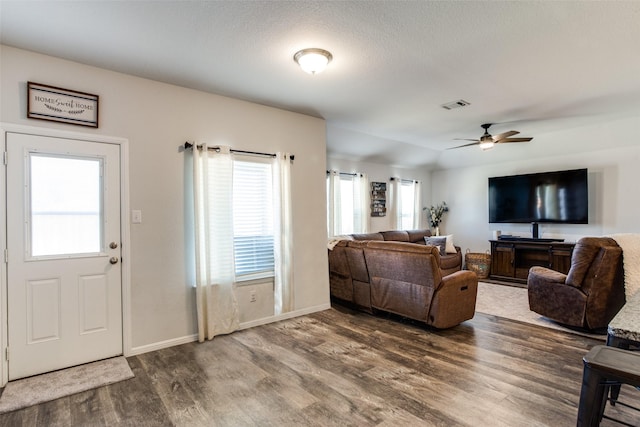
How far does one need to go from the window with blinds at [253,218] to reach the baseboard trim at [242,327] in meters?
0.53

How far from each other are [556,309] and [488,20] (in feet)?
10.4

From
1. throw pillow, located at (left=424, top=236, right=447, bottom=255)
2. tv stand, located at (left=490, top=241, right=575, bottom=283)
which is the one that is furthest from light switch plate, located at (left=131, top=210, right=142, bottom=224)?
tv stand, located at (left=490, top=241, right=575, bottom=283)

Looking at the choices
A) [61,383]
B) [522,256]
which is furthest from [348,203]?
[61,383]

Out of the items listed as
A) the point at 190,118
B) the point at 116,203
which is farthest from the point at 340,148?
the point at 116,203

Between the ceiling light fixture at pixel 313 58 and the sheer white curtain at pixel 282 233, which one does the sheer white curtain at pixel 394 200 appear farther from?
the ceiling light fixture at pixel 313 58

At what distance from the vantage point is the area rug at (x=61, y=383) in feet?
7.82

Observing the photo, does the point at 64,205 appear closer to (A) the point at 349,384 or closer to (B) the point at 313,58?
(B) the point at 313,58

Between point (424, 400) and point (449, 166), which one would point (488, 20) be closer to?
point (424, 400)

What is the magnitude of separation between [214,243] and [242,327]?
1.04 m

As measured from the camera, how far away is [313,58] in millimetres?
2691

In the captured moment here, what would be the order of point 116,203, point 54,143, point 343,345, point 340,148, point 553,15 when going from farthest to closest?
point 340,148 → point 343,345 → point 116,203 → point 54,143 → point 553,15

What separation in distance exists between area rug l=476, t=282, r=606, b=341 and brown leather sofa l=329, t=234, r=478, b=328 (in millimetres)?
760

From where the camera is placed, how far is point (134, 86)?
10.4 feet

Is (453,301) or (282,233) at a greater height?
(282,233)
